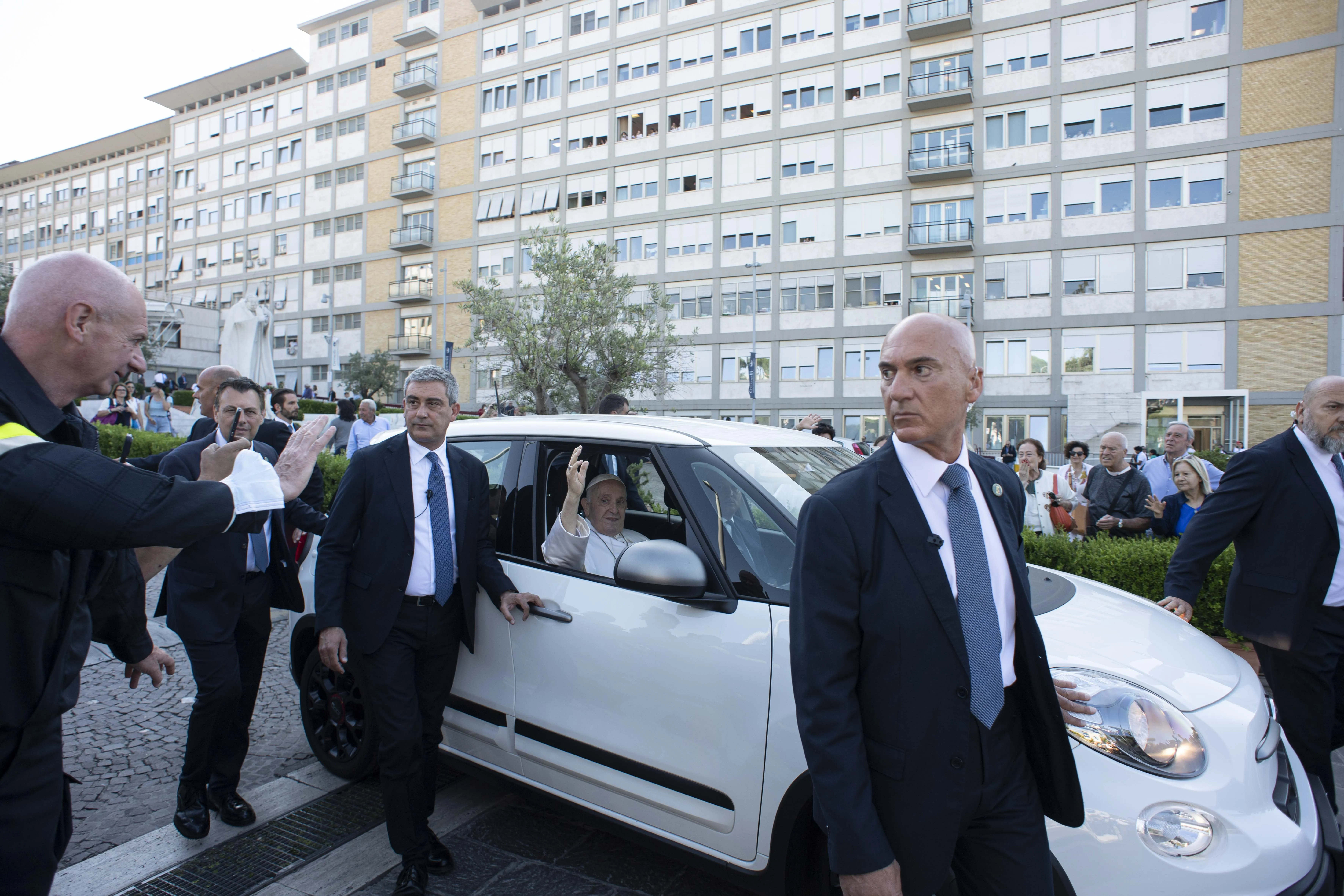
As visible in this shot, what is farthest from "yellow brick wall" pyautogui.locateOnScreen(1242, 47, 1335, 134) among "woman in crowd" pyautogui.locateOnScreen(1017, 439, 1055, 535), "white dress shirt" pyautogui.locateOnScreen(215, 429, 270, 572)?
"white dress shirt" pyautogui.locateOnScreen(215, 429, 270, 572)

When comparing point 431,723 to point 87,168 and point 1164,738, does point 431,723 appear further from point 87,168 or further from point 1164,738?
point 87,168

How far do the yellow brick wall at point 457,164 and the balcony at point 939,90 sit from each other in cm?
2497

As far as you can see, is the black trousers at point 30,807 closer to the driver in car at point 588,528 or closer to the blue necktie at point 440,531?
the blue necktie at point 440,531

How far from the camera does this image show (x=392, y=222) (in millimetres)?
48281

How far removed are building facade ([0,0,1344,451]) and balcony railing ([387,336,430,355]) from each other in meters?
0.16

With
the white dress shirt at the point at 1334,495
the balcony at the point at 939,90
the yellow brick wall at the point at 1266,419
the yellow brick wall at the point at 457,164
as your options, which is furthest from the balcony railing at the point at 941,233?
the white dress shirt at the point at 1334,495

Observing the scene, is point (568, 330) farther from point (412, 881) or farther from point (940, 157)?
point (412, 881)

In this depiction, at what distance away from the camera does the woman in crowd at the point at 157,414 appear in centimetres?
1745

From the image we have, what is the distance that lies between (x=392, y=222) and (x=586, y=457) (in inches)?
1974

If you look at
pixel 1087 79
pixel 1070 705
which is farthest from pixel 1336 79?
pixel 1070 705

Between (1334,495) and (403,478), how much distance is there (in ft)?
12.7

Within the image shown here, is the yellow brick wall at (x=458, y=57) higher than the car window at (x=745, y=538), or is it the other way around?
the yellow brick wall at (x=458, y=57)

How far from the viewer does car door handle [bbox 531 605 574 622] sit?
293 cm

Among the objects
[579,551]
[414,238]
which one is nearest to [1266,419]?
[579,551]
